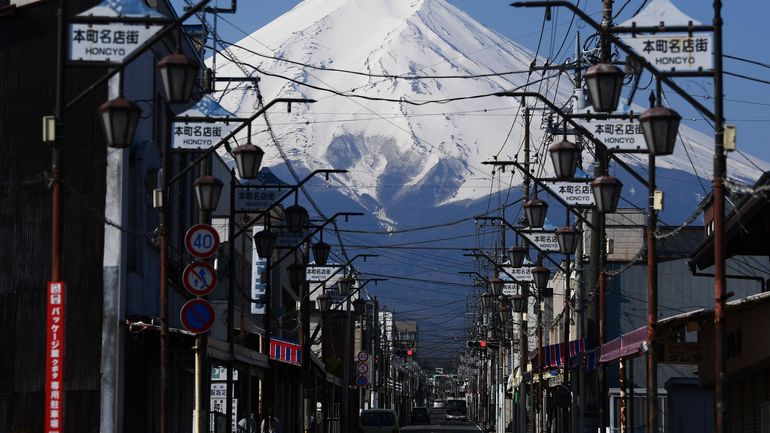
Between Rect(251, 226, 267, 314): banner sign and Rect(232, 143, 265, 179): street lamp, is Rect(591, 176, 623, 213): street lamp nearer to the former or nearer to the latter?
Rect(232, 143, 265, 179): street lamp

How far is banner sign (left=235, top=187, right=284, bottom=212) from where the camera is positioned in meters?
37.9

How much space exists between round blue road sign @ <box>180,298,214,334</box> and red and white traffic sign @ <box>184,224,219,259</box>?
107cm

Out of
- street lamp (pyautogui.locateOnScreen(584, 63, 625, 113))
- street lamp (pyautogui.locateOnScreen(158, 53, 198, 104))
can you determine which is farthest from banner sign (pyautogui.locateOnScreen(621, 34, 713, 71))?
street lamp (pyautogui.locateOnScreen(158, 53, 198, 104))

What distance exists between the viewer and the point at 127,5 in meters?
18.9

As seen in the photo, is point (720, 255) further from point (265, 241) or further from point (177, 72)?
point (265, 241)

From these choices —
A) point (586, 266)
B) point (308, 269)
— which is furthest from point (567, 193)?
point (586, 266)

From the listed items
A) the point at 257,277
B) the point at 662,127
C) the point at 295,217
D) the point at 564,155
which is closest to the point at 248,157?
the point at 564,155

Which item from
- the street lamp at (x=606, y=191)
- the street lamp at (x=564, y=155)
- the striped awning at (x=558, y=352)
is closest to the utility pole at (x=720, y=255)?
the street lamp at (x=606, y=191)

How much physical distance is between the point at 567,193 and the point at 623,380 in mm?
4403

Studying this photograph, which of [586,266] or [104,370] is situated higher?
[586,266]

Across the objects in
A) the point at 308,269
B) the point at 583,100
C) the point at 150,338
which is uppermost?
the point at 583,100

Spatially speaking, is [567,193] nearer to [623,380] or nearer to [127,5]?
[623,380]

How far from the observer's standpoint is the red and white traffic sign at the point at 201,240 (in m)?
24.0

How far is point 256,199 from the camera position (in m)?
38.0
